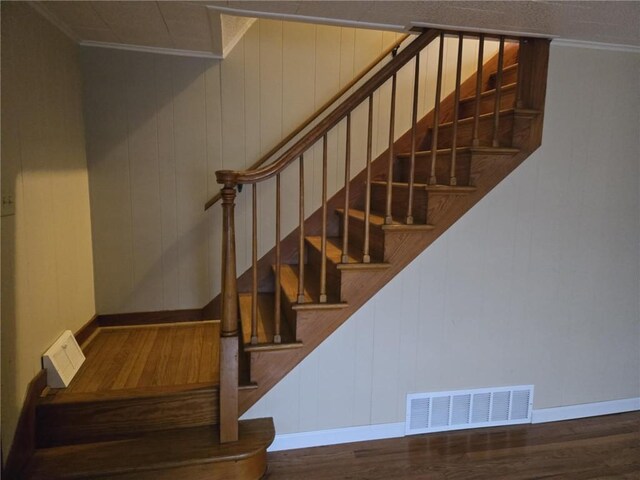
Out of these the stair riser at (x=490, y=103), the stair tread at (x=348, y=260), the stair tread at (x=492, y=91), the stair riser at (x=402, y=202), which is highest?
the stair tread at (x=492, y=91)

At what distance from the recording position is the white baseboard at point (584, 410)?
2357 mm

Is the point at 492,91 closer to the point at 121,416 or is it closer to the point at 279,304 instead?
the point at 279,304

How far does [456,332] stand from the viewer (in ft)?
7.22

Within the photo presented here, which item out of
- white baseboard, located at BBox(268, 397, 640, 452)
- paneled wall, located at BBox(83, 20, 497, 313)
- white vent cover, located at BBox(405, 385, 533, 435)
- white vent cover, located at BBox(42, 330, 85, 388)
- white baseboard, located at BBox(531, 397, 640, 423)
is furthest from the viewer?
paneled wall, located at BBox(83, 20, 497, 313)

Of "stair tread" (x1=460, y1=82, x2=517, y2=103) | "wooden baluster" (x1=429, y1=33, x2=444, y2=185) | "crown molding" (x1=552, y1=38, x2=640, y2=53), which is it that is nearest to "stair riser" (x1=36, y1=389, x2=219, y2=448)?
"wooden baluster" (x1=429, y1=33, x2=444, y2=185)

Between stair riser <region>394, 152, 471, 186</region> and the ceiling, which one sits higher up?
the ceiling

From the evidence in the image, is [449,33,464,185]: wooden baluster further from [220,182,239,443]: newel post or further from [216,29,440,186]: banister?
[220,182,239,443]: newel post

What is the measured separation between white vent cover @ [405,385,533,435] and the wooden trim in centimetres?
184

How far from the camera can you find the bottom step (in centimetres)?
162

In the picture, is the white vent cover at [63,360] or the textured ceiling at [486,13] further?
the white vent cover at [63,360]

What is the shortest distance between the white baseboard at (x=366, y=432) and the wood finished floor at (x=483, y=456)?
0.11 feet

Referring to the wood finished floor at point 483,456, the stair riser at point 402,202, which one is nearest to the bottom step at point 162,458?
the wood finished floor at point 483,456

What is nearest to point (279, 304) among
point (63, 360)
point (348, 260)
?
point (348, 260)

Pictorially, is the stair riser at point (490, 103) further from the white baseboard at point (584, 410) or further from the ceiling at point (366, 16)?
the white baseboard at point (584, 410)
